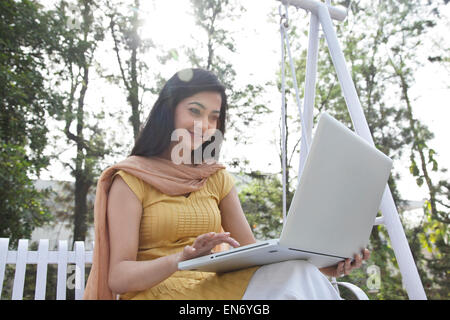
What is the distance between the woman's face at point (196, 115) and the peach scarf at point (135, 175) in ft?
0.43

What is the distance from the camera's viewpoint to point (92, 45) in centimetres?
652

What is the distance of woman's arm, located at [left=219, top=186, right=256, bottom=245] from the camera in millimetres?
1578

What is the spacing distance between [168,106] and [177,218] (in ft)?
1.56

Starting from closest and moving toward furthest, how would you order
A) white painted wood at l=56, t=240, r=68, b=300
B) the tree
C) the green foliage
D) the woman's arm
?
the woman's arm, white painted wood at l=56, t=240, r=68, b=300, the green foliage, the tree

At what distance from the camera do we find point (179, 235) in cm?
132

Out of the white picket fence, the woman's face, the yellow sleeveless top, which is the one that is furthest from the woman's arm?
the white picket fence

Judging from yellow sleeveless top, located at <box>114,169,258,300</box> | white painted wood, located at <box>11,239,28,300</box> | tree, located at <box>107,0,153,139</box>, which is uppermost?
tree, located at <box>107,0,153,139</box>

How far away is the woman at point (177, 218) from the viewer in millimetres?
990

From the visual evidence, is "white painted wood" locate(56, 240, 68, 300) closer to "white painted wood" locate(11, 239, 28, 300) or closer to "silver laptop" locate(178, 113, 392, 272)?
"white painted wood" locate(11, 239, 28, 300)

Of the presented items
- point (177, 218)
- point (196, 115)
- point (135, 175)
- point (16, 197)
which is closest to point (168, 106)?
point (196, 115)

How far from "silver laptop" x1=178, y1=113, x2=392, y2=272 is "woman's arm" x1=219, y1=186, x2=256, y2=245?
1.58ft

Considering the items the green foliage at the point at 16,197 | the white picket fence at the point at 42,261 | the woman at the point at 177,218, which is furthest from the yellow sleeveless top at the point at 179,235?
the green foliage at the point at 16,197

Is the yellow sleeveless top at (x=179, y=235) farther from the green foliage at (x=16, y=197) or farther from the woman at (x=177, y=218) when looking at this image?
the green foliage at (x=16, y=197)
